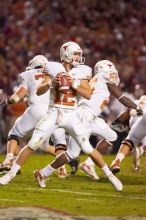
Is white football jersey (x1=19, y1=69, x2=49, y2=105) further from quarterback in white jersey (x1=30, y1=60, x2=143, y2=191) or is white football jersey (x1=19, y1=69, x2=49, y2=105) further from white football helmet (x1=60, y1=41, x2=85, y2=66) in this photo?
white football helmet (x1=60, y1=41, x2=85, y2=66)

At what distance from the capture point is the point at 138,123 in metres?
10.8

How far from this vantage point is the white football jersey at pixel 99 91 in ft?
33.8

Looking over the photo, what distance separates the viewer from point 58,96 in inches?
383

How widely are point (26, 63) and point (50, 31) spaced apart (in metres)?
1.45

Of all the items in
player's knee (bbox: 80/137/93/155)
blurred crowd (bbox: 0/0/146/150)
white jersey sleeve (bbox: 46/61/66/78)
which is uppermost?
white jersey sleeve (bbox: 46/61/66/78)

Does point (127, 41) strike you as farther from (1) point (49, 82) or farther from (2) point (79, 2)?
(1) point (49, 82)

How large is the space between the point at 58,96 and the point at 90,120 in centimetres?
46

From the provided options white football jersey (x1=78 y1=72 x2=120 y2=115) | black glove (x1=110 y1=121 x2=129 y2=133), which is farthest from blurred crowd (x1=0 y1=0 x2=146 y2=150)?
white football jersey (x1=78 y1=72 x2=120 y2=115)

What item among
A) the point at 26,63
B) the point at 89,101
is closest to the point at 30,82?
the point at 89,101

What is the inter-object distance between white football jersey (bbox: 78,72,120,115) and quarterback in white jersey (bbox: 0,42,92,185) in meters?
0.48

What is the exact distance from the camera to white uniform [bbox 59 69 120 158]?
9.47 m

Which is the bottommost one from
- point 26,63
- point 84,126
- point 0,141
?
point 0,141

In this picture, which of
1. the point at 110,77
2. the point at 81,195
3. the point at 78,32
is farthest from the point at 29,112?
the point at 78,32

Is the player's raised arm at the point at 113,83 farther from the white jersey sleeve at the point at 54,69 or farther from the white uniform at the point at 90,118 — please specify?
the white jersey sleeve at the point at 54,69
